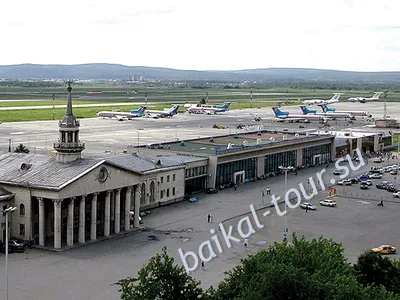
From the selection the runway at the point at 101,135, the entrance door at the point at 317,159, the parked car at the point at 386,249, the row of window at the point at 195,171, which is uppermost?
the row of window at the point at 195,171

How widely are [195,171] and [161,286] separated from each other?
5630 centimetres

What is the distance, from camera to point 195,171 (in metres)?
96.8

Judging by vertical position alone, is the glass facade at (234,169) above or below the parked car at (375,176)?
above

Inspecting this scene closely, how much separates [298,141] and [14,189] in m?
65.7

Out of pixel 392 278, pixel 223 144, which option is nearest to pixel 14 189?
pixel 392 278

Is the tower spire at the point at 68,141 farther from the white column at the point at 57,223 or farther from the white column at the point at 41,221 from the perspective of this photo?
the white column at the point at 57,223

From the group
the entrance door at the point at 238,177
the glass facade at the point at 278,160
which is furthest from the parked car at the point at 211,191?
the glass facade at the point at 278,160

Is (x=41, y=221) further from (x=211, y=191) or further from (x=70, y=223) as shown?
(x=211, y=191)

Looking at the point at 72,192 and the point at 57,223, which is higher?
the point at 72,192

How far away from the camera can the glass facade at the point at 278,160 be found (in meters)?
114

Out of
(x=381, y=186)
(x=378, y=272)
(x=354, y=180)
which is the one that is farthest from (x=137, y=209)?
(x=354, y=180)

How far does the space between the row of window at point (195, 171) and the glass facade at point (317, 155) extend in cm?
3237

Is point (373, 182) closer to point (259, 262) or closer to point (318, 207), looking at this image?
point (318, 207)

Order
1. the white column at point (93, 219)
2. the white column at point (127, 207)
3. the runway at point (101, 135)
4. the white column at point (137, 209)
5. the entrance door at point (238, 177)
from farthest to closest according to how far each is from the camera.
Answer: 1. the runway at point (101, 135)
2. the entrance door at point (238, 177)
3. the white column at point (137, 209)
4. the white column at point (127, 207)
5. the white column at point (93, 219)
